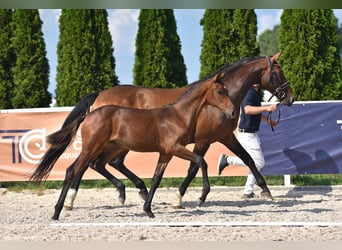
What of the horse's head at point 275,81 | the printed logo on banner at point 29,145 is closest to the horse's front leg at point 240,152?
the horse's head at point 275,81

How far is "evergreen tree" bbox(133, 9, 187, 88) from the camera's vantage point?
10391 mm

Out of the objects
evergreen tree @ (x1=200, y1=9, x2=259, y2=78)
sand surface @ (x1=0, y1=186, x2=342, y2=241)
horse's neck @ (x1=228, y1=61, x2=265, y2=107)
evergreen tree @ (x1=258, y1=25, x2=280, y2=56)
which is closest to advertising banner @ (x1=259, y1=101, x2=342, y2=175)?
sand surface @ (x1=0, y1=186, x2=342, y2=241)

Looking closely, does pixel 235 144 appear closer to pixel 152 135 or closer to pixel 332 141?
pixel 152 135

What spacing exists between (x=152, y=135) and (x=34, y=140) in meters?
3.75

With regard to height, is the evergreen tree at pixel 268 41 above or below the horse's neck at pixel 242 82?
below

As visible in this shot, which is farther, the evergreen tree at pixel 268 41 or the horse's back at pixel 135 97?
the evergreen tree at pixel 268 41

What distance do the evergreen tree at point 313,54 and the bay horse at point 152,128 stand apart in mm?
4672

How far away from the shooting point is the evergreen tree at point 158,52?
34.1ft

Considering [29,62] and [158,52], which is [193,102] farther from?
[29,62]

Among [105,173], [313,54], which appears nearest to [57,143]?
[105,173]

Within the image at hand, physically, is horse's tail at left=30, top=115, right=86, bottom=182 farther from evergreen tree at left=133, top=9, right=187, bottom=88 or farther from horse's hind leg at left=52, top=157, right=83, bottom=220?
evergreen tree at left=133, top=9, right=187, bottom=88

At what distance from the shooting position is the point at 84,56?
10.4 metres

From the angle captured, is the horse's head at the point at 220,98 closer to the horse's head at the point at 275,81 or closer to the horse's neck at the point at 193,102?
the horse's neck at the point at 193,102

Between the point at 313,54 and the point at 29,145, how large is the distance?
216 inches
